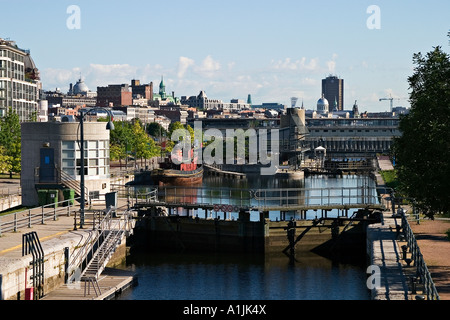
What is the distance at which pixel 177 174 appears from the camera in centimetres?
10794

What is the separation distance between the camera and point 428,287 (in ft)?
85.5

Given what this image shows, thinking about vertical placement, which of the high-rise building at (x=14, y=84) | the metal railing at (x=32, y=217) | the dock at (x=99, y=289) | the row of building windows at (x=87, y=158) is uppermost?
the high-rise building at (x=14, y=84)

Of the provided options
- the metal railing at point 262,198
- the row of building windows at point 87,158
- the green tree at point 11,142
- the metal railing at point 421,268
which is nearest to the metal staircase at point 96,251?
the row of building windows at point 87,158

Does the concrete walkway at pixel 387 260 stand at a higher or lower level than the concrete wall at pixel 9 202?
lower

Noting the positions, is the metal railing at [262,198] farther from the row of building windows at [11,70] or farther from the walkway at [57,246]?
the row of building windows at [11,70]

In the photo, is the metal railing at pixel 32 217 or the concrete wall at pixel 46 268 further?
the metal railing at pixel 32 217

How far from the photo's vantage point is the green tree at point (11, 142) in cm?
8688

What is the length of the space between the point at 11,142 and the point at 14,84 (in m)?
30.5

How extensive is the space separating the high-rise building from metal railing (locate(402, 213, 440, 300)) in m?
80.4

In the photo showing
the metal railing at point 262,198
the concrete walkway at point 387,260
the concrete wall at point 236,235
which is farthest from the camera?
the metal railing at point 262,198

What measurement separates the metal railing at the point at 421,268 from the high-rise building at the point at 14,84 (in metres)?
80.4

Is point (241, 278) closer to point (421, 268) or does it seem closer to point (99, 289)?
point (99, 289)
